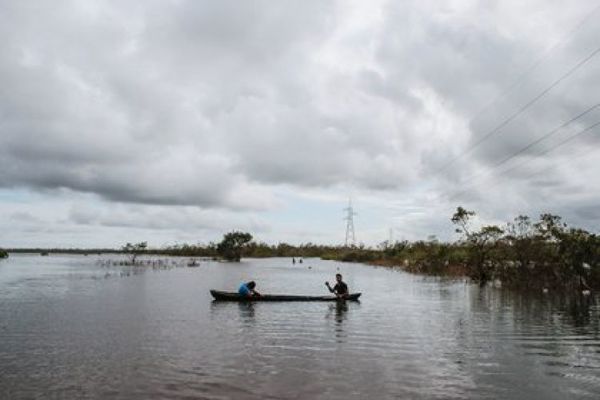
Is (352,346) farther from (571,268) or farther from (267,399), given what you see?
(571,268)

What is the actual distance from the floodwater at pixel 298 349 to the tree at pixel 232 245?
308 feet

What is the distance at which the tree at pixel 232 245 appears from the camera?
135 meters

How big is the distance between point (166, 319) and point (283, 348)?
10.3 meters

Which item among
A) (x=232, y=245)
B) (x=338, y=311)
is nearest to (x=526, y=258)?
(x=338, y=311)

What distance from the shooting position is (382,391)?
16266 mm

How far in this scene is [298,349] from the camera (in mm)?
22531

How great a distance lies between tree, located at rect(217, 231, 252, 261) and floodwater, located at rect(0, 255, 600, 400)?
9395cm

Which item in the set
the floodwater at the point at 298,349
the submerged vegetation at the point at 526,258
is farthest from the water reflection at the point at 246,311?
the submerged vegetation at the point at 526,258

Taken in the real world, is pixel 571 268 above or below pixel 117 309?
above

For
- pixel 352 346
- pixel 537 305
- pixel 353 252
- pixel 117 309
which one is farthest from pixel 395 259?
pixel 352 346

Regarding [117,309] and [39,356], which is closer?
[39,356]

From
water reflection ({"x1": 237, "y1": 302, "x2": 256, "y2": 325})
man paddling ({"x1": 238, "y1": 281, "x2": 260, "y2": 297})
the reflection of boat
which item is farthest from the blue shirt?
water reflection ({"x1": 237, "y1": 302, "x2": 256, "y2": 325})

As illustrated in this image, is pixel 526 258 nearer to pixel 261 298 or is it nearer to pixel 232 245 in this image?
pixel 261 298

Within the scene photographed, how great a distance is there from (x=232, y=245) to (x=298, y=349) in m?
113
